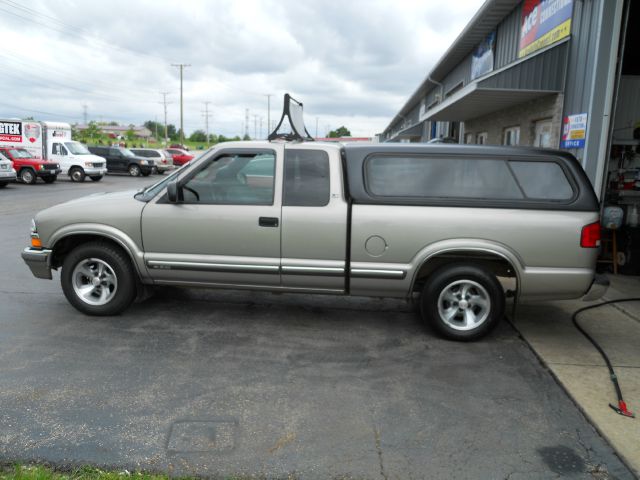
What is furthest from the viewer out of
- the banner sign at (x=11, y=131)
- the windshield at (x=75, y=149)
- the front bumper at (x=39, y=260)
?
the windshield at (x=75, y=149)

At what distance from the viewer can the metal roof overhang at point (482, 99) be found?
9.62 metres

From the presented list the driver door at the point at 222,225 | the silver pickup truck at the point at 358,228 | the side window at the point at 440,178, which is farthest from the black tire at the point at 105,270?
the side window at the point at 440,178

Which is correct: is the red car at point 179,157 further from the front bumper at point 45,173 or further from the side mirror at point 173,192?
the side mirror at point 173,192

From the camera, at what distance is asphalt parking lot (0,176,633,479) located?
312 cm

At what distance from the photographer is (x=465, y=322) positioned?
5.13m

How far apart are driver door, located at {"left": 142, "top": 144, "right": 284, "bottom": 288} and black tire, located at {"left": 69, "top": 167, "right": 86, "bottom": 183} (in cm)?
2455

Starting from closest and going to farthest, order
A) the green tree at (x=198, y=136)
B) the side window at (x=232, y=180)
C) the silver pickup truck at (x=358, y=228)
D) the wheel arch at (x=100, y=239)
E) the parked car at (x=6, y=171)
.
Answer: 1. the silver pickup truck at (x=358, y=228)
2. the side window at (x=232, y=180)
3. the wheel arch at (x=100, y=239)
4. the parked car at (x=6, y=171)
5. the green tree at (x=198, y=136)

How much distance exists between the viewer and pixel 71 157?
2739 cm

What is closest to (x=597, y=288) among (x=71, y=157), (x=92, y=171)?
(x=92, y=171)

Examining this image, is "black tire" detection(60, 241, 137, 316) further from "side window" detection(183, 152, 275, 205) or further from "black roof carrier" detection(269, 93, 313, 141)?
"black roof carrier" detection(269, 93, 313, 141)

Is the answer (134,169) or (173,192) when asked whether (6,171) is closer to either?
(134,169)

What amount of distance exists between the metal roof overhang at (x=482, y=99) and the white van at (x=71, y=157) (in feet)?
64.3

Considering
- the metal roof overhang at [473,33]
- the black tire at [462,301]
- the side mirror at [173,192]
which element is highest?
the metal roof overhang at [473,33]

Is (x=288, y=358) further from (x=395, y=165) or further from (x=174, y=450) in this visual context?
(x=395, y=165)
